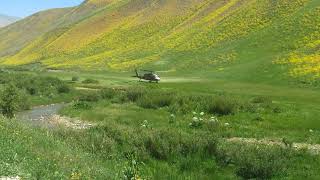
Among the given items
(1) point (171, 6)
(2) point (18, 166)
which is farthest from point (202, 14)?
(2) point (18, 166)

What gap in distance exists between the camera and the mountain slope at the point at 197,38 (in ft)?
255

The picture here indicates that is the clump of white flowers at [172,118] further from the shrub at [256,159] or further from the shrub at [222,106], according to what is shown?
the shrub at [256,159]

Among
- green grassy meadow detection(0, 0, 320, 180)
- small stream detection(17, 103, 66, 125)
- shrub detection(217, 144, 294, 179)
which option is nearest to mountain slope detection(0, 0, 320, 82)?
green grassy meadow detection(0, 0, 320, 180)

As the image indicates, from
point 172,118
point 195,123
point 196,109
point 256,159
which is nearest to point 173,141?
point 256,159

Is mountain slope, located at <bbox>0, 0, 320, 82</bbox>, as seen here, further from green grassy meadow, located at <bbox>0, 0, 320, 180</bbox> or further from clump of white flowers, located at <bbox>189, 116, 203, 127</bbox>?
clump of white flowers, located at <bbox>189, 116, 203, 127</bbox>

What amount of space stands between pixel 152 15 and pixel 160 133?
126 metres

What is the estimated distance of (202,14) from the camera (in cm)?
12875

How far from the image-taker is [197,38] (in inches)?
4195

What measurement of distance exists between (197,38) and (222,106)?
2697 inches

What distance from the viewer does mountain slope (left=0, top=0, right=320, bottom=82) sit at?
77.7 metres

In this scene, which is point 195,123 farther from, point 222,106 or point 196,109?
point 196,109

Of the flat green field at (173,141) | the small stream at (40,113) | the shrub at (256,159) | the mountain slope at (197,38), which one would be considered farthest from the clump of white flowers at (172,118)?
the mountain slope at (197,38)

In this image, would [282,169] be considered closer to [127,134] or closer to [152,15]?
[127,134]

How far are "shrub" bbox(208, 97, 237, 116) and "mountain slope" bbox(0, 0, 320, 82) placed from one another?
22.4m
